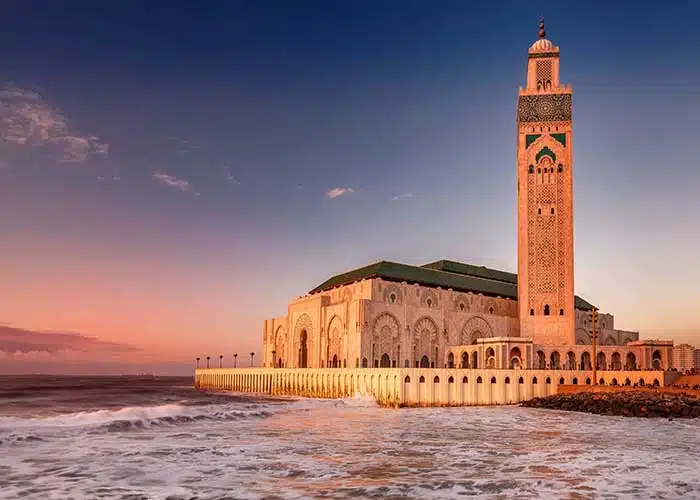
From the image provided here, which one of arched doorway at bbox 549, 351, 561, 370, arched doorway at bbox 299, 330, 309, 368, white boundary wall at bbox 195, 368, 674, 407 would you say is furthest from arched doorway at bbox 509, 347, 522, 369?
arched doorway at bbox 299, 330, 309, 368

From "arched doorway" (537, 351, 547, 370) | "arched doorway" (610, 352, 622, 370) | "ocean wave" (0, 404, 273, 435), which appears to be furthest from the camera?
"arched doorway" (610, 352, 622, 370)

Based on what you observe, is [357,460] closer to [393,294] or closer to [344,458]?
[344,458]

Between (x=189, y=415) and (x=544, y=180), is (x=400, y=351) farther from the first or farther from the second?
(x=189, y=415)

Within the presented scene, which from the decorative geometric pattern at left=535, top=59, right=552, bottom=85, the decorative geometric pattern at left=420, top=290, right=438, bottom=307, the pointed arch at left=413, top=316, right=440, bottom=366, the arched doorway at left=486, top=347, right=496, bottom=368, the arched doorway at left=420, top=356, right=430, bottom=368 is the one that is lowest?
the arched doorway at left=420, top=356, right=430, bottom=368

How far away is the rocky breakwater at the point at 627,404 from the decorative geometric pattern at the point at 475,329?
22.4m

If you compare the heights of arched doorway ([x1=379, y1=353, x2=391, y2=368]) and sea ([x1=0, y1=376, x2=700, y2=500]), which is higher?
arched doorway ([x1=379, y1=353, x2=391, y2=368])

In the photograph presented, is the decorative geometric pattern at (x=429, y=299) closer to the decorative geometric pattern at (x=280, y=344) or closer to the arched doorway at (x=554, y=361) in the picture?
the arched doorway at (x=554, y=361)

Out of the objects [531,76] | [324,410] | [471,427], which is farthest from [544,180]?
[471,427]

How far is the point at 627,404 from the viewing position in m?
41.8

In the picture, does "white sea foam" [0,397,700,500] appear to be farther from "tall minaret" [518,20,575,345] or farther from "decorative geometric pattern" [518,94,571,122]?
"decorative geometric pattern" [518,94,571,122]

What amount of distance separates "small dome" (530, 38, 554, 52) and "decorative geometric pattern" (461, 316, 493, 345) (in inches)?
1142

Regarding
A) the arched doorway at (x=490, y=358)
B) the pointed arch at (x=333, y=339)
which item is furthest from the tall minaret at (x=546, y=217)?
the pointed arch at (x=333, y=339)

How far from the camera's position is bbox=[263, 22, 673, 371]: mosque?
62719 mm

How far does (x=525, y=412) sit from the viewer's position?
1682 inches
